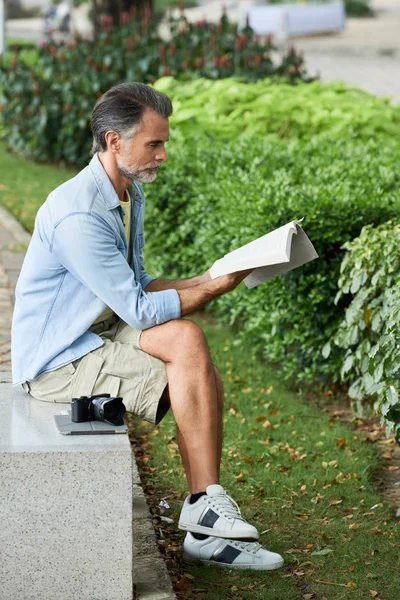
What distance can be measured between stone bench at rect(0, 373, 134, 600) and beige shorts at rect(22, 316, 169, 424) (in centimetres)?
44

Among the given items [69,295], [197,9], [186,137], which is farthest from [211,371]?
[197,9]

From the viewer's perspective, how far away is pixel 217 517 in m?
3.47

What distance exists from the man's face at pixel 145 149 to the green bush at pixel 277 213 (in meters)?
1.61

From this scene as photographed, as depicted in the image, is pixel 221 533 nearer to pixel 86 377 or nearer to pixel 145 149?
pixel 86 377

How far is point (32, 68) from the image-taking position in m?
12.1

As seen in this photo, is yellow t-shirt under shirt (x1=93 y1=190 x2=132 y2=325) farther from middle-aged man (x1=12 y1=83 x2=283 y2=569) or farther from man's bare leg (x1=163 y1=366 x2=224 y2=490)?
man's bare leg (x1=163 y1=366 x2=224 y2=490)

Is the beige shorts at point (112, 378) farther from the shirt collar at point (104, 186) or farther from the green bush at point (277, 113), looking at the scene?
the green bush at point (277, 113)

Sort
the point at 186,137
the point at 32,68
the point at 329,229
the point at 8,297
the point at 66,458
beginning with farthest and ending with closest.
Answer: the point at 32,68 → the point at 186,137 → the point at 8,297 → the point at 329,229 → the point at 66,458

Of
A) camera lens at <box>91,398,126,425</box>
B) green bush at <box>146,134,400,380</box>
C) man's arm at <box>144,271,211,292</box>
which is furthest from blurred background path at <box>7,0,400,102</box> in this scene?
camera lens at <box>91,398,126,425</box>

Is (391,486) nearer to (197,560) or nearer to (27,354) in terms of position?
(197,560)

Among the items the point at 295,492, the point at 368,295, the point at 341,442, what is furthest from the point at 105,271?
the point at 341,442

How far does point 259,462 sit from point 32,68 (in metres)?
8.45

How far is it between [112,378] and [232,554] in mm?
721

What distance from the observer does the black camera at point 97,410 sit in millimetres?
3297
